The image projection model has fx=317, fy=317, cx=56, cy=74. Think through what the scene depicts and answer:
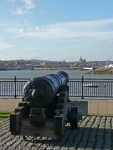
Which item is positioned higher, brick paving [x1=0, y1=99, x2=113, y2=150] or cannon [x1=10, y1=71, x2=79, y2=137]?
cannon [x1=10, y1=71, x2=79, y2=137]

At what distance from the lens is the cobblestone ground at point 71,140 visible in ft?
23.3

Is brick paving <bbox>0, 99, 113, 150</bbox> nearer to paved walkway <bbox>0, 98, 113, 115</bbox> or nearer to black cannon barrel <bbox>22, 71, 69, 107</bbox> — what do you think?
black cannon barrel <bbox>22, 71, 69, 107</bbox>

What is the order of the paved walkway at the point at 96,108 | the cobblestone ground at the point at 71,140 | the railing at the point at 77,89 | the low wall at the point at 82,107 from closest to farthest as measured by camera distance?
1. the cobblestone ground at the point at 71,140
2. the low wall at the point at 82,107
3. the paved walkway at the point at 96,108
4. the railing at the point at 77,89

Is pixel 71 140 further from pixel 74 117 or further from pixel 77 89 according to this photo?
pixel 77 89

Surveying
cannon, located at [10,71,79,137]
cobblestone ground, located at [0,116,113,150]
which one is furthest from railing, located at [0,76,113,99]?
cannon, located at [10,71,79,137]

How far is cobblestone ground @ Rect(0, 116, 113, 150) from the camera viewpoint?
7089mm

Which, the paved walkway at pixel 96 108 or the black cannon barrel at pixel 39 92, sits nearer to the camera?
the black cannon barrel at pixel 39 92

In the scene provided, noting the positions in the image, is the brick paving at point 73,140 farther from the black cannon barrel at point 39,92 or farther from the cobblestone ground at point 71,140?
the black cannon barrel at point 39,92

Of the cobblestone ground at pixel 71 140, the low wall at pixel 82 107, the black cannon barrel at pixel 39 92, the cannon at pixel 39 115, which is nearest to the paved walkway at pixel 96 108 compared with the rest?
the low wall at pixel 82 107

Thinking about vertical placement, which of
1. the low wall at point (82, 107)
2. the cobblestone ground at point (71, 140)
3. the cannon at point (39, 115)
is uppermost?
the cannon at point (39, 115)

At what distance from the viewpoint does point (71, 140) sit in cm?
772

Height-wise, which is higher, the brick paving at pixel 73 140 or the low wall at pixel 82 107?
the low wall at pixel 82 107

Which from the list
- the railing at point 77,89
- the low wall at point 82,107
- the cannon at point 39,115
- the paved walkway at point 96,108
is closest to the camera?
the cannon at point 39,115

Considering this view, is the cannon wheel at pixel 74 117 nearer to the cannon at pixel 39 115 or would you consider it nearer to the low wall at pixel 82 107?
the cannon at pixel 39 115
